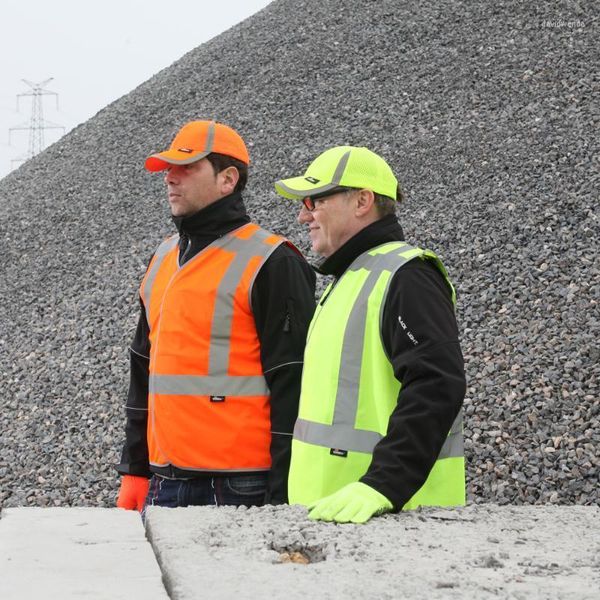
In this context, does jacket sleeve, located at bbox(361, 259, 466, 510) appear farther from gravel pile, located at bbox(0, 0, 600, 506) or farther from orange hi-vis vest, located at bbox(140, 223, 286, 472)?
gravel pile, located at bbox(0, 0, 600, 506)

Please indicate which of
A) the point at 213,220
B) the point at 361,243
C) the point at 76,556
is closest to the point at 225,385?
the point at 213,220

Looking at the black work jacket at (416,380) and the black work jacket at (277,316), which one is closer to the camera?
the black work jacket at (416,380)

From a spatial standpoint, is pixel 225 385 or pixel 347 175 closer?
pixel 347 175

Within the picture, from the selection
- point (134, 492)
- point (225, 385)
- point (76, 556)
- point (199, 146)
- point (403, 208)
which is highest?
point (403, 208)

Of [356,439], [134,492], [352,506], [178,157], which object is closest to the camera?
[352,506]

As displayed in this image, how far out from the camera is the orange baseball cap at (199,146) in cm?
360

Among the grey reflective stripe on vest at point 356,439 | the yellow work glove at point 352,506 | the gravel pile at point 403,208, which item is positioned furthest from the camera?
the gravel pile at point 403,208

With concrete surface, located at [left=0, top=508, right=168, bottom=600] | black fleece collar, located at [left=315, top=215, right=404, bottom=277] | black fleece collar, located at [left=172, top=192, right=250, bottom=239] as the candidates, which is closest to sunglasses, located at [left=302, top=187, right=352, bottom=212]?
black fleece collar, located at [left=315, top=215, right=404, bottom=277]

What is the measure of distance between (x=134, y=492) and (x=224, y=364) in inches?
27.3

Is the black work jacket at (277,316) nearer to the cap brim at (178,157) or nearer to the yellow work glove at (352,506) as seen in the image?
the cap brim at (178,157)

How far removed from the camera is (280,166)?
510 inches

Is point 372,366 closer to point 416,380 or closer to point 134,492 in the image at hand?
point 416,380

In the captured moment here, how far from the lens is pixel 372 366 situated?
2762mm

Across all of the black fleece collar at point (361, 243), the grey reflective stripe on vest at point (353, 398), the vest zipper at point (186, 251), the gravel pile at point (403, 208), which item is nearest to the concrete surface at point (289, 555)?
the grey reflective stripe on vest at point (353, 398)
